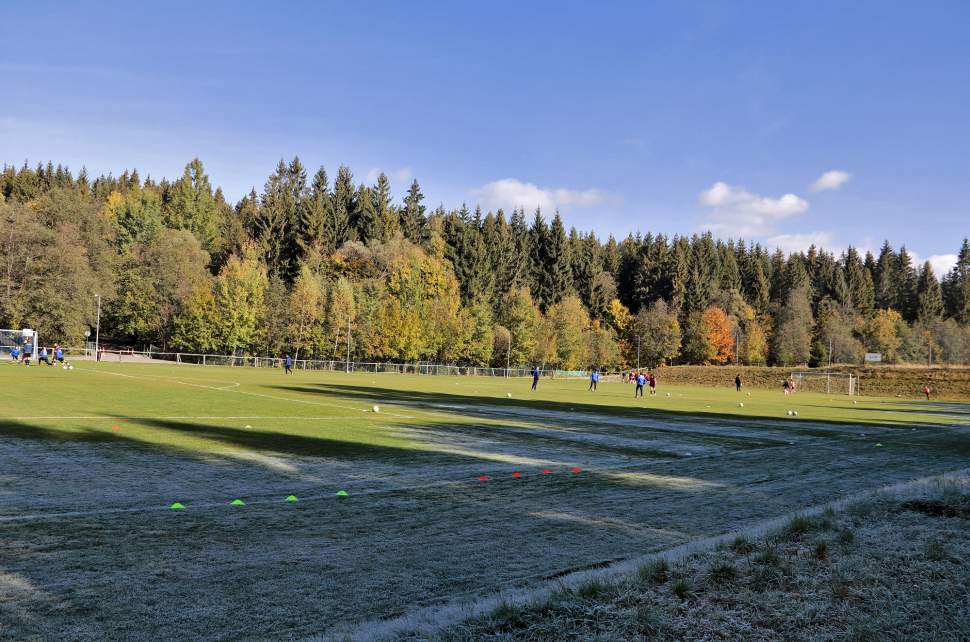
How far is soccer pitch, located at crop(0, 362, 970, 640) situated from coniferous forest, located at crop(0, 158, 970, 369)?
68485 mm

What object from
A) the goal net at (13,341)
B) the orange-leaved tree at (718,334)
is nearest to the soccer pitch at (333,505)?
the goal net at (13,341)

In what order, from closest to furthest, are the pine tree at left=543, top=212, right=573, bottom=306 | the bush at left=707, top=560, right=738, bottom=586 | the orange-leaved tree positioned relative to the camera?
the bush at left=707, top=560, right=738, bottom=586, the orange-leaved tree, the pine tree at left=543, top=212, right=573, bottom=306

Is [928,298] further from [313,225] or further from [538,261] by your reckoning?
[313,225]

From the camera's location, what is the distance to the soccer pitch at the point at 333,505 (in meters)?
5.16

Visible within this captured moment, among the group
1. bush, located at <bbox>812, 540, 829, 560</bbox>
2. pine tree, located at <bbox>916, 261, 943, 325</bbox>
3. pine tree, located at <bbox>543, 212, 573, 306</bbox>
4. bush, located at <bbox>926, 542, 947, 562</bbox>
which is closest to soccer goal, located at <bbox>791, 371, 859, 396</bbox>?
pine tree, located at <bbox>543, 212, 573, 306</bbox>

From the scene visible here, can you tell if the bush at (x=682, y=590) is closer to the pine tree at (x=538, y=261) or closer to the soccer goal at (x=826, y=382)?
the soccer goal at (x=826, y=382)

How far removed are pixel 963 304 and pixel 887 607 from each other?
193216mm

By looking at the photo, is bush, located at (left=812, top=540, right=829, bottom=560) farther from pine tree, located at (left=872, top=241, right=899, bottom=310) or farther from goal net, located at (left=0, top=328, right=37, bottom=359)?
pine tree, located at (left=872, top=241, right=899, bottom=310)

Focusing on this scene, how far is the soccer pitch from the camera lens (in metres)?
5.16

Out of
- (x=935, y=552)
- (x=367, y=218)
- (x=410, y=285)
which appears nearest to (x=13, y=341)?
(x=410, y=285)

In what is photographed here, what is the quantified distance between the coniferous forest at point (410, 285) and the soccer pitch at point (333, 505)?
68485 mm

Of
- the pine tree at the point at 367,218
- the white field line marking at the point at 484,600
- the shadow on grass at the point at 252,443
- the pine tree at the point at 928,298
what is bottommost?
the shadow on grass at the point at 252,443

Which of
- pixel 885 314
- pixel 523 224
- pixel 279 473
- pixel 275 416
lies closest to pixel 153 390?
pixel 275 416

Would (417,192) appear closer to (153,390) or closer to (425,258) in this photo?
(425,258)
